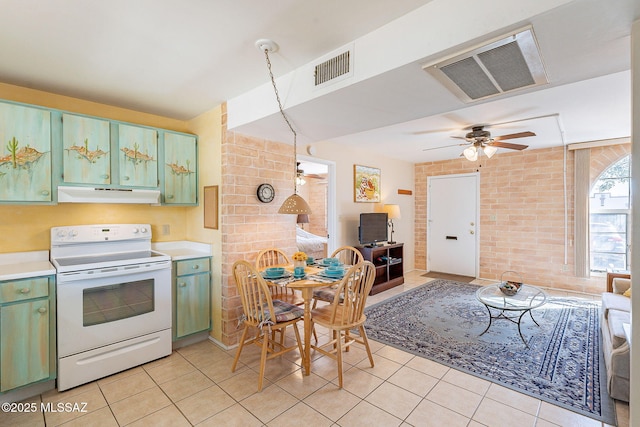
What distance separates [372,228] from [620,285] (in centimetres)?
304

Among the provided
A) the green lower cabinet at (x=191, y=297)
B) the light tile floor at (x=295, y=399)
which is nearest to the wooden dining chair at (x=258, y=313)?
the light tile floor at (x=295, y=399)

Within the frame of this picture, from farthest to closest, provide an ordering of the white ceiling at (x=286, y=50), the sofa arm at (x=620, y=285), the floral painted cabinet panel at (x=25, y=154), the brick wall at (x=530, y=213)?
the brick wall at (x=530, y=213) → the sofa arm at (x=620, y=285) → the floral painted cabinet panel at (x=25, y=154) → the white ceiling at (x=286, y=50)

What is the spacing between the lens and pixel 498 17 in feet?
4.20

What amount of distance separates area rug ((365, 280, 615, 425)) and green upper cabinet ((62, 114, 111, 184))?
310 centimetres

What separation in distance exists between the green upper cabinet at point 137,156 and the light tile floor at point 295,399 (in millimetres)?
1700

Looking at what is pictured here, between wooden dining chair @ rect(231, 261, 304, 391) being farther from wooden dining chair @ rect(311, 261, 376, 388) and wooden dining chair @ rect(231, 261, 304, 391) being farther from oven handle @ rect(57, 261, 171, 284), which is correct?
oven handle @ rect(57, 261, 171, 284)

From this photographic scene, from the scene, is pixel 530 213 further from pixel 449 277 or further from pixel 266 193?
pixel 266 193

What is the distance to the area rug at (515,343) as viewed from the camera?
221 centimetres

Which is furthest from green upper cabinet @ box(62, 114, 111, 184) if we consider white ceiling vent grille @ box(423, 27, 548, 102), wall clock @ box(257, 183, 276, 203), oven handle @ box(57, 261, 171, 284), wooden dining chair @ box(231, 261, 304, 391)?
white ceiling vent grille @ box(423, 27, 548, 102)

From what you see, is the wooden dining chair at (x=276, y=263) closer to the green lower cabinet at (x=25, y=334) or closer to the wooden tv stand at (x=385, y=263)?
the green lower cabinet at (x=25, y=334)

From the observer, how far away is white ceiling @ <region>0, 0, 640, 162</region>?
1.34 metres

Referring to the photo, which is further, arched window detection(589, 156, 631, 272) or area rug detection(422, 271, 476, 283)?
area rug detection(422, 271, 476, 283)

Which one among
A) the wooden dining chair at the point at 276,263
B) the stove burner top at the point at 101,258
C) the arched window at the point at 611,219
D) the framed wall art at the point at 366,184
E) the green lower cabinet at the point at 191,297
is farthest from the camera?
the framed wall art at the point at 366,184

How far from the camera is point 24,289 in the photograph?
6.80ft
